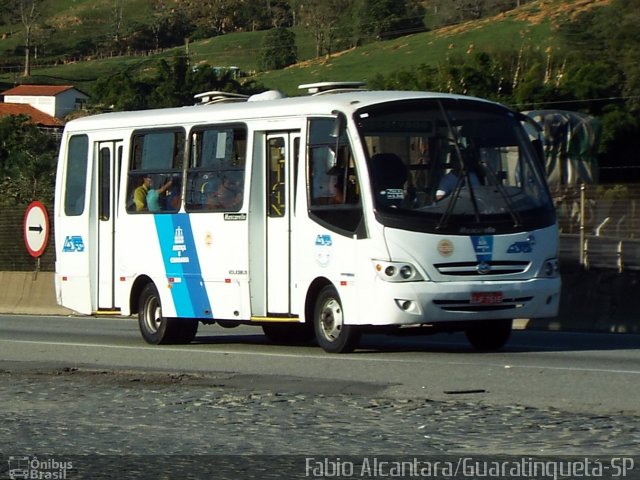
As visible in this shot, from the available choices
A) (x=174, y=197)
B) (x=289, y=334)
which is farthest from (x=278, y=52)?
(x=174, y=197)

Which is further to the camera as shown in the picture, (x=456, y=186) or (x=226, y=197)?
(x=226, y=197)

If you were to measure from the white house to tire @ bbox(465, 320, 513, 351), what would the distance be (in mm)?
117763

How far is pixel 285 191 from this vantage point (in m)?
16.0

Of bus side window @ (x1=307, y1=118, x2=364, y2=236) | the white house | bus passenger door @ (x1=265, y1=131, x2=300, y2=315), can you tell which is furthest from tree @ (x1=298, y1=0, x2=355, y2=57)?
bus side window @ (x1=307, y1=118, x2=364, y2=236)

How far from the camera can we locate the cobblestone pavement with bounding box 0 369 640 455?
9.13m

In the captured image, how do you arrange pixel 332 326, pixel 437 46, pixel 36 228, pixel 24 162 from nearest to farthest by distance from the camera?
pixel 332 326
pixel 36 228
pixel 24 162
pixel 437 46

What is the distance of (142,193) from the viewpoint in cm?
1802

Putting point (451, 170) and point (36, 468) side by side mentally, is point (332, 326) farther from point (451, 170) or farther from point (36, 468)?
point (36, 468)

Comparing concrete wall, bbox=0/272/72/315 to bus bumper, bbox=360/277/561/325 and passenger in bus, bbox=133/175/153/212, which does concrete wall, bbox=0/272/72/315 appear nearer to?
passenger in bus, bbox=133/175/153/212

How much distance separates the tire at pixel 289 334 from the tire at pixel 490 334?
2.45 meters

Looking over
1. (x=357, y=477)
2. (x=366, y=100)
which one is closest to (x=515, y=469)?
(x=357, y=477)

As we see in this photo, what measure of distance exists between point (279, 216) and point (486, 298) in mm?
2780

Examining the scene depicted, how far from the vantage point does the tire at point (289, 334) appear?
58.2 feet
